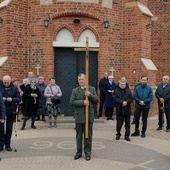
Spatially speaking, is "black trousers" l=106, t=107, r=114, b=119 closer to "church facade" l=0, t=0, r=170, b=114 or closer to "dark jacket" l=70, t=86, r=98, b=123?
"church facade" l=0, t=0, r=170, b=114

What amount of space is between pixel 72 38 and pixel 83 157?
22.8 ft

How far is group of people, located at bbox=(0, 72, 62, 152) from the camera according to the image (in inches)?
281

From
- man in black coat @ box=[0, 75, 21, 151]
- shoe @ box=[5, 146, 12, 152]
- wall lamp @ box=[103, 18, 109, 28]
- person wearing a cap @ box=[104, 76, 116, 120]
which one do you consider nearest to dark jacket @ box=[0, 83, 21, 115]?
man in black coat @ box=[0, 75, 21, 151]

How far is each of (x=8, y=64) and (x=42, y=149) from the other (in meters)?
5.69

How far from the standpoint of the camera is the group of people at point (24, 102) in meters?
7.14

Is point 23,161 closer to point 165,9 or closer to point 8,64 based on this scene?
point 8,64

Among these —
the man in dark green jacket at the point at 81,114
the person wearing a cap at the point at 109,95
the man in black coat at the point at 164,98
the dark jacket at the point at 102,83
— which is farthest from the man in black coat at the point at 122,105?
the dark jacket at the point at 102,83

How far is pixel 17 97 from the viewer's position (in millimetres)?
7316

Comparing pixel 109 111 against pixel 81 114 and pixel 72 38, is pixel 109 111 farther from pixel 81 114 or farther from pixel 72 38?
pixel 81 114

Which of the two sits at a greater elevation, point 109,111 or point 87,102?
point 87,102

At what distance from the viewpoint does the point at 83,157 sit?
6.65 metres

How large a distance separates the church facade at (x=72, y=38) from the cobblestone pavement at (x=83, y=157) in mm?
3372

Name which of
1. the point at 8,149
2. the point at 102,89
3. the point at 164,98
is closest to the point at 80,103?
the point at 8,149

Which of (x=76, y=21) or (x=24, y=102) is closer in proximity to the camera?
(x=24, y=102)
